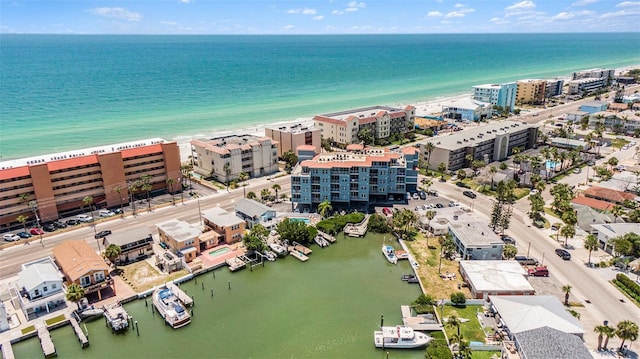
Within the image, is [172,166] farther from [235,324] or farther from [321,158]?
[235,324]

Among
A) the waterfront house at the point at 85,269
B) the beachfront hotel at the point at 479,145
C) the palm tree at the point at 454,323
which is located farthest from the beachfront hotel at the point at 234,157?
the palm tree at the point at 454,323

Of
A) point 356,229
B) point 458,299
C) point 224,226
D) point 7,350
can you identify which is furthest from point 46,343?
point 458,299

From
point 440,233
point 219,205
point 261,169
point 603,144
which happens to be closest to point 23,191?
point 219,205

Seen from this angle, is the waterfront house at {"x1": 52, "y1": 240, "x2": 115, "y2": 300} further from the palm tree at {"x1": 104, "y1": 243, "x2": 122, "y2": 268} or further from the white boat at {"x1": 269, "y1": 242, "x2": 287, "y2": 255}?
the white boat at {"x1": 269, "y1": 242, "x2": 287, "y2": 255}

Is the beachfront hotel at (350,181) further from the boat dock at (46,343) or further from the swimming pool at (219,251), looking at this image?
the boat dock at (46,343)

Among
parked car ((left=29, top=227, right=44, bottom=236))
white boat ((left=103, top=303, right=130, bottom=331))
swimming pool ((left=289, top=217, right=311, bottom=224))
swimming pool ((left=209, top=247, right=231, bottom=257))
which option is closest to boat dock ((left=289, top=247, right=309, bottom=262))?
swimming pool ((left=289, top=217, right=311, bottom=224))

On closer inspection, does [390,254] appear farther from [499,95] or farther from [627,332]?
[499,95]
